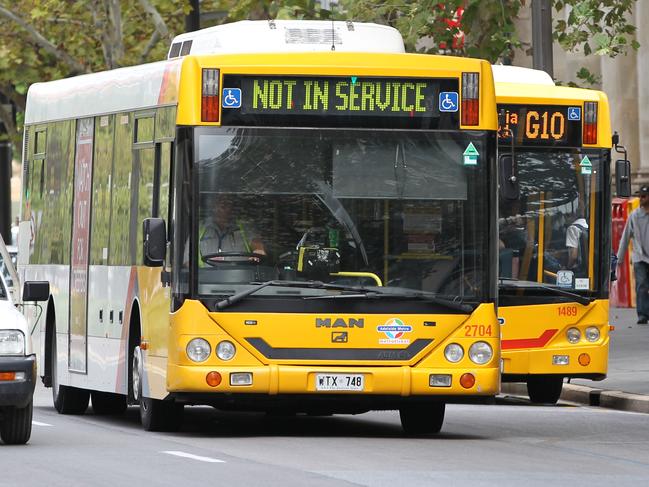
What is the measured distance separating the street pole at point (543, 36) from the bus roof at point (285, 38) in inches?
274

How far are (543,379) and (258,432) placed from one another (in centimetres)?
459

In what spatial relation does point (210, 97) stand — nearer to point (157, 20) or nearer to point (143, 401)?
point (143, 401)

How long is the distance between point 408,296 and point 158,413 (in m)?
2.21

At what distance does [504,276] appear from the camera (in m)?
18.9

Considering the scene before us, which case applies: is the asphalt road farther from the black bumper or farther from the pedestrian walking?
the pedestrian walking

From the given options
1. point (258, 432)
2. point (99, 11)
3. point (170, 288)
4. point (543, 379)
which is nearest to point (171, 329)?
point (170, 288)

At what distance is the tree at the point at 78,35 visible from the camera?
121 ft

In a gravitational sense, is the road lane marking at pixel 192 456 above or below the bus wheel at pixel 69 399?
below

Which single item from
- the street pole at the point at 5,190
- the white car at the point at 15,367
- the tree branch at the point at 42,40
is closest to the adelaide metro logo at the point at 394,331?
the white car at the point at 15,367

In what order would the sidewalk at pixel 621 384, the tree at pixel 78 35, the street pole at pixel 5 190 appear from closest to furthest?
the sidewalk at pixel 621 384
the tree at pixel 78 35
the street pole at pixel 5 190

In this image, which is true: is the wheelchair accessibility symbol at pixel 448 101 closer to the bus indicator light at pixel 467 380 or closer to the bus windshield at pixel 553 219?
the bus indicator light at pixel 467 380

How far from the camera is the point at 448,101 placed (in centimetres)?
1470

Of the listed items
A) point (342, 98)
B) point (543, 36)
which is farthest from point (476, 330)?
point (543, 36)

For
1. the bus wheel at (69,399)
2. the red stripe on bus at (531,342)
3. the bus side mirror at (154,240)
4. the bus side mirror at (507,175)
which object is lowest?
the bus wheel at (69,399)
